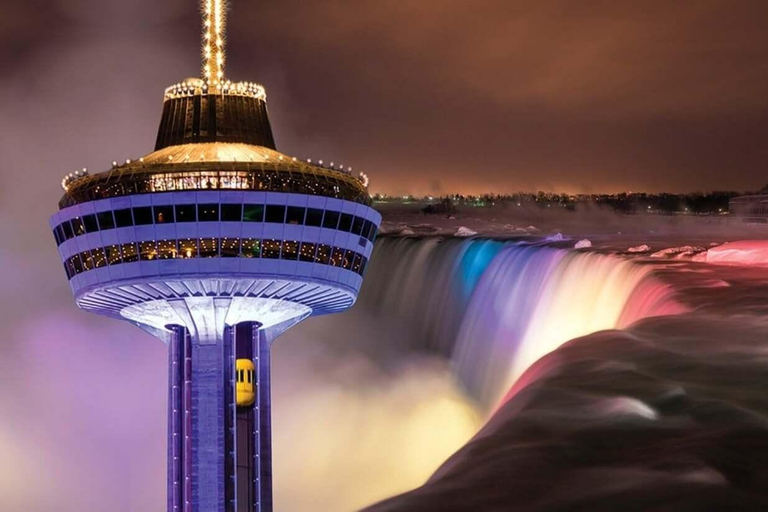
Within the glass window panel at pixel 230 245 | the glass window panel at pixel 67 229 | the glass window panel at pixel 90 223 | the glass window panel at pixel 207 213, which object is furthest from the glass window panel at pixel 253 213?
the glass window panel at pixel 67 229

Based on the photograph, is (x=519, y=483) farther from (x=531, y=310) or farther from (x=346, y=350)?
(x=346, y=350)

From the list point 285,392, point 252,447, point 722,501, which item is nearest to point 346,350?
point 285,392

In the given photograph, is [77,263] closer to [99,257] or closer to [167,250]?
[99,257]

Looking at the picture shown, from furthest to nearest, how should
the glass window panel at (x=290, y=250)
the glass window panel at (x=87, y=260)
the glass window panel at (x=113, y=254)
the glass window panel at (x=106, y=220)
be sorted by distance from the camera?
the glass window panel at (x=87, y=260) → the glass window panel at (x=290, y=250) → the glass window panel at (x=113, y=254) → the glass window panel at (x=106, y=220)

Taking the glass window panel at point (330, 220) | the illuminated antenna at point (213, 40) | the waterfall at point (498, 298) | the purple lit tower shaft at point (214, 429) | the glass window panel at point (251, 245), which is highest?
the illuminated antenna at point (213, 40)

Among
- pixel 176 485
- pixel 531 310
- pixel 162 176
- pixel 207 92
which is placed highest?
pixel 207 92

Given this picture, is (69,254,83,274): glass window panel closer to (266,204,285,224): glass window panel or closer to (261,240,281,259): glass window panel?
(261,240,281,259): glass window panel

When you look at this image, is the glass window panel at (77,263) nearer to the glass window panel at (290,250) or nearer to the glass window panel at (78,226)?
the glass window panel at (78,226)
